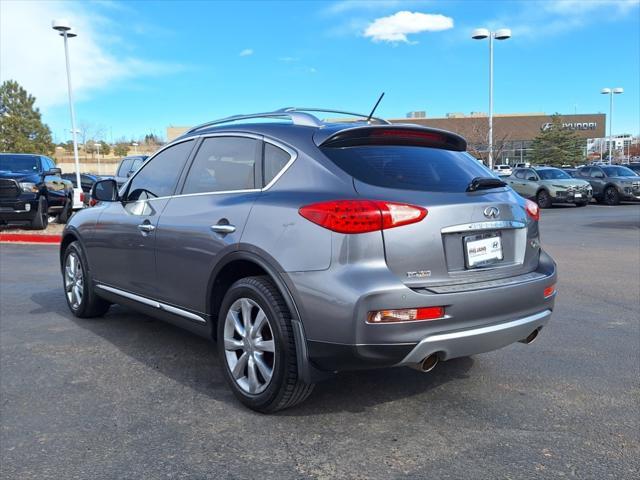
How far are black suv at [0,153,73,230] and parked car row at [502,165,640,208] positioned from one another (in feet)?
51.6

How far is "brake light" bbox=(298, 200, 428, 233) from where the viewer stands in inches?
118

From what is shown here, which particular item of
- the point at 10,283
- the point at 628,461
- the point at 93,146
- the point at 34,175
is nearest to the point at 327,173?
the point at 628,461

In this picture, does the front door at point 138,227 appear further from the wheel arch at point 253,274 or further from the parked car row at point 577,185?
the parked car row at point 577,185

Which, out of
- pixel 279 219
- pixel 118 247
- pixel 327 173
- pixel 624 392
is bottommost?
pixel 624 392

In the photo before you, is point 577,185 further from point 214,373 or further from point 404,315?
point 404,315

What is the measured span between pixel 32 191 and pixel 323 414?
41.2ft

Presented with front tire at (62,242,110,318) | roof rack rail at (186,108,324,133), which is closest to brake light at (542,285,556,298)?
roof rack rail at (186,108,324,133)

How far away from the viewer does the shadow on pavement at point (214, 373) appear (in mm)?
3705

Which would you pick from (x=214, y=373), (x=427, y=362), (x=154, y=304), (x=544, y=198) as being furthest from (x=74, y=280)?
(x=544, y=198)

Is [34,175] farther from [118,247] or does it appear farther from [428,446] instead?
[428,446]

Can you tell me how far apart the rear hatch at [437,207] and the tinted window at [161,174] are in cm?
156

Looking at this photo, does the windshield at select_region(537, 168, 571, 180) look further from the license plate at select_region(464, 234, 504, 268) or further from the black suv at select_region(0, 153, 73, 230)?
the license plate at select_region(464, 234, 504, 268)

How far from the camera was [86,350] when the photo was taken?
477cm

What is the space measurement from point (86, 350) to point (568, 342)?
4.05 metres
